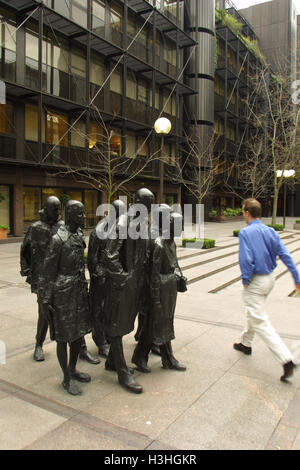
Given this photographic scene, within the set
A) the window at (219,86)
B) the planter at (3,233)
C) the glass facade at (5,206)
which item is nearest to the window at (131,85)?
the glass facade at (5,206)

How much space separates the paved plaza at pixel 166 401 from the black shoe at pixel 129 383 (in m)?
0.06

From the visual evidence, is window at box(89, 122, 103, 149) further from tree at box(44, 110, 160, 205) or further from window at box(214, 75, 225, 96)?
window at box(214, 75, 225, 96)

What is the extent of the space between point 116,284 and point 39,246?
59.3 inches

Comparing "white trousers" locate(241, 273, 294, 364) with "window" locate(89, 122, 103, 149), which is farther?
"window" locate(89, 122, 103, 149)

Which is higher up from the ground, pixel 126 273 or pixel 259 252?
pixel 259 252

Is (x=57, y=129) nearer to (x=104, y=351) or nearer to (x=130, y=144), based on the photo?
(x=130, y=144)

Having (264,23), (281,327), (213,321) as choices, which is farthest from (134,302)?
(264,23)

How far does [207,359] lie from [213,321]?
1.62 meters

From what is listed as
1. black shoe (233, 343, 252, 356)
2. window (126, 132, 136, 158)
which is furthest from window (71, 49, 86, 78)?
black shoe (233, 343, 252, 356)

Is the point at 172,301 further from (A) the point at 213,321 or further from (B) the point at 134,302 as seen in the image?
(A) the point at 213,321

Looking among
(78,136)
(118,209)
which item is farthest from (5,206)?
(118,209)

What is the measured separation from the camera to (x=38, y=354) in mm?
4527

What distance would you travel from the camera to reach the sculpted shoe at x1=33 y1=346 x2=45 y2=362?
4492mm
